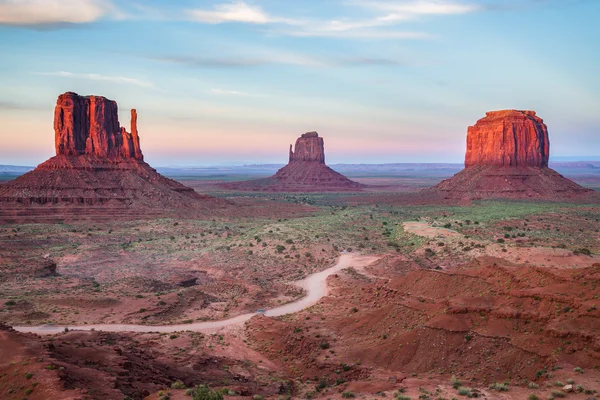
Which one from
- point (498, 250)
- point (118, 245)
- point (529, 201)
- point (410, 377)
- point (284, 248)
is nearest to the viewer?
point (410, 377)

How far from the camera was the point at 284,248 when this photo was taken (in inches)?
2224

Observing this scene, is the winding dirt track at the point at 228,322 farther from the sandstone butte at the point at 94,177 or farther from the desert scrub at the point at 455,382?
the sandstone butte at the point at 94,177

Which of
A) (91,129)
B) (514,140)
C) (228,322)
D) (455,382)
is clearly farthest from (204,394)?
Answer: (514,140)

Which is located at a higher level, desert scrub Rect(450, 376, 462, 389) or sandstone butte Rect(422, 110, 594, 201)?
sandstone butte Rect(422, 110, 594, 201)

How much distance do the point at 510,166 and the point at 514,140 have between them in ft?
20.6

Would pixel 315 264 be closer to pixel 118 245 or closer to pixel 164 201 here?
pixel 118 245

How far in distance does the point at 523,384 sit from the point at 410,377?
14.7ft

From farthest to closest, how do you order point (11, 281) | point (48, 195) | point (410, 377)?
point (48, 195) < point (11, 281) < point (410, 377)

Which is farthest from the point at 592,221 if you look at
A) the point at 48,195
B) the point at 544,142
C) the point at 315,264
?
the point at 48,195

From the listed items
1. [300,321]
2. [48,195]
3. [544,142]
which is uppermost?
[544,142]

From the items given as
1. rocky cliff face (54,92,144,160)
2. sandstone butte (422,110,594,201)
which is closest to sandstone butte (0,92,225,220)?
rocky cliff face (54,92,144,160)

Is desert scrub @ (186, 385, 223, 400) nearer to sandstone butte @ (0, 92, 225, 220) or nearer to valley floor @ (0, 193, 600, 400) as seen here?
valley floor @ (0, 193, 600, 400)

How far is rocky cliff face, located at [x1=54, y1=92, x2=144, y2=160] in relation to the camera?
98062mm

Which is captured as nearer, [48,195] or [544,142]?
[48,195]
